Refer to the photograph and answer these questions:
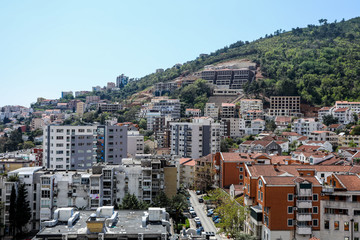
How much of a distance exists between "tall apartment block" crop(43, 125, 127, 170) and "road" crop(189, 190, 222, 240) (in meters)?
13.4

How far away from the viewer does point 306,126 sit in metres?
78.9

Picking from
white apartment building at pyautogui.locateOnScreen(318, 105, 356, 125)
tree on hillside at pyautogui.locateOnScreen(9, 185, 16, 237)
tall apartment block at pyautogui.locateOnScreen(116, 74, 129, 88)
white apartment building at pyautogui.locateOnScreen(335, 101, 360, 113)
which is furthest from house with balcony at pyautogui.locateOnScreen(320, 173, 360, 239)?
tall apartment block at pyautogui.locateOnScreen(116, 74, 129, 88)

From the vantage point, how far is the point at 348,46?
12500 centimetres

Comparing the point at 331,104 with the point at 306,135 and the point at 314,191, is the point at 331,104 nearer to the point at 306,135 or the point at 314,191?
the point at 306,135

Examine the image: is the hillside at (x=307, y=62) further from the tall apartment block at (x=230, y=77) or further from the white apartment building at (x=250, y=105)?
the white apartment building at (x=250, y=105)

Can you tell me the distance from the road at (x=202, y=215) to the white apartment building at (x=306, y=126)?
3831cm

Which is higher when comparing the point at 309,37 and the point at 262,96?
the point at 309,37

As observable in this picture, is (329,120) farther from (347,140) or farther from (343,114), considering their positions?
(347,140)

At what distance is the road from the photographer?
34.4 meters

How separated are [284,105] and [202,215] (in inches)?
2404

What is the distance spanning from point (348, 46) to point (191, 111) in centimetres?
5980

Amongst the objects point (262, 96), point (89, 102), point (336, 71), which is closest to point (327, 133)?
point (262, 96)

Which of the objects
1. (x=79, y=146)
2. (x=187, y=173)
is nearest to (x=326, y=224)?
(x=187, y=173)

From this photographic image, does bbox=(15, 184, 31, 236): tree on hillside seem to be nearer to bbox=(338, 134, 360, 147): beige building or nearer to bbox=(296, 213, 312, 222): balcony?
bbox=(296, 213, 312, 222): balcony
